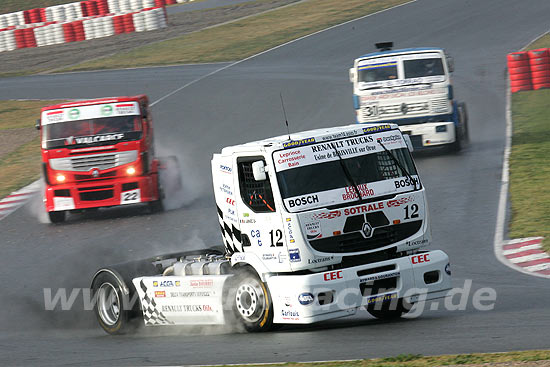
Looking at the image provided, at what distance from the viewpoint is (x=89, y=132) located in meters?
19.3

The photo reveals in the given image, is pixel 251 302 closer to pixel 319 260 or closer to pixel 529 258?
pixel 319 260

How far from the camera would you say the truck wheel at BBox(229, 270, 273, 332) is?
1022 centimetres

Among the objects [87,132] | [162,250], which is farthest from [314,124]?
[162,250]

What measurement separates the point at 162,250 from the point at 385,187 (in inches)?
287

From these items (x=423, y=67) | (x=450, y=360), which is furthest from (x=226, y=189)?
(x=423, y=67)

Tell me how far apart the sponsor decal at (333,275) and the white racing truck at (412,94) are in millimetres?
12907

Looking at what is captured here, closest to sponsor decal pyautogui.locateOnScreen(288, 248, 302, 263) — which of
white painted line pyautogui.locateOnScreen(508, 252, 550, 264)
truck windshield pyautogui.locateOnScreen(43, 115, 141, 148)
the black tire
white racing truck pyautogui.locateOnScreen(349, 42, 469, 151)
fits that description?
white painted line pyautogui.locateOnScreen(508, 252, 550, 264)

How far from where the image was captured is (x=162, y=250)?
16.8m

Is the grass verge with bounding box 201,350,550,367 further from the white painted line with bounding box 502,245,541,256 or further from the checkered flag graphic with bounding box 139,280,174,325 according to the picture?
the white painted line with bounding box 502,245,541,256

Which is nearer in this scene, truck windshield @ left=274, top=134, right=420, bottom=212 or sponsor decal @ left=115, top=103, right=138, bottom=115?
truck windshield @ left=274, top=134, right=420, bottom=212

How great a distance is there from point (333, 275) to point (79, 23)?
43987 mm

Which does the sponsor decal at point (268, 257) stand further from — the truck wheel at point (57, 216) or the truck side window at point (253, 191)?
the truck wheel at point (57, 216)

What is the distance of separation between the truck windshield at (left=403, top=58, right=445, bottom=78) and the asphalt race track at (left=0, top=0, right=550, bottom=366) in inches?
83.6

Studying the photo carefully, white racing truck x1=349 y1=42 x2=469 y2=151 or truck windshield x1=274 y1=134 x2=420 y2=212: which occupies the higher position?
truck windshield x1=274 y1=134 x2=420 y2=212
